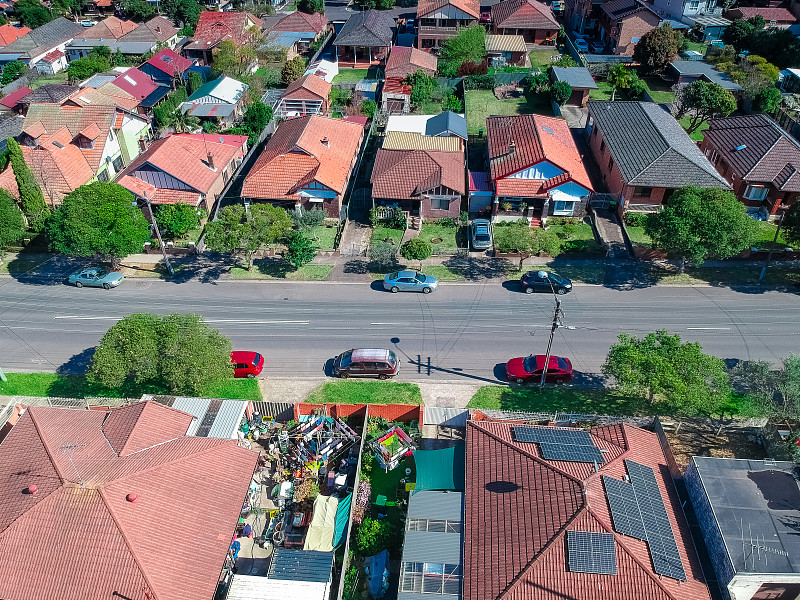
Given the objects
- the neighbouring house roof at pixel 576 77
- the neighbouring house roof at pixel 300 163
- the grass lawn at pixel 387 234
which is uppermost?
the neighbouring house roof at pixel 576 77

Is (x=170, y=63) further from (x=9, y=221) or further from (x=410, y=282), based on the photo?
(x=410, y=282)

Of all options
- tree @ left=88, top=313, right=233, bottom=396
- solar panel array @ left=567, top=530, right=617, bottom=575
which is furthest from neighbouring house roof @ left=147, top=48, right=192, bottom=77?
solar panel array @ left=567, top=530, right=617, bottom=575

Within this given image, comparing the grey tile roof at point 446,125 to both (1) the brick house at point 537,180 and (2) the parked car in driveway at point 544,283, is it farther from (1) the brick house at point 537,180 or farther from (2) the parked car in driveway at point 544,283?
(2) the parked car in driveway at point 544,283

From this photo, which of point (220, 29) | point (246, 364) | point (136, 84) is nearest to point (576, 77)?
point (220, 29)

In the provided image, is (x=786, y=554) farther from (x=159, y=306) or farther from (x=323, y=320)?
(x=159, y=306)

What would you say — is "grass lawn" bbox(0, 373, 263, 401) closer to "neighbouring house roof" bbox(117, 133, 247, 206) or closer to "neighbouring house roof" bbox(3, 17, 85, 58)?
"neighbouring house roof" bbox(117, 133, 247, 206)

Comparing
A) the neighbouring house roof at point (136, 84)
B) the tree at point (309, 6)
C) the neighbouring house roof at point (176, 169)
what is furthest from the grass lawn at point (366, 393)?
the tree at point (309, 6)
